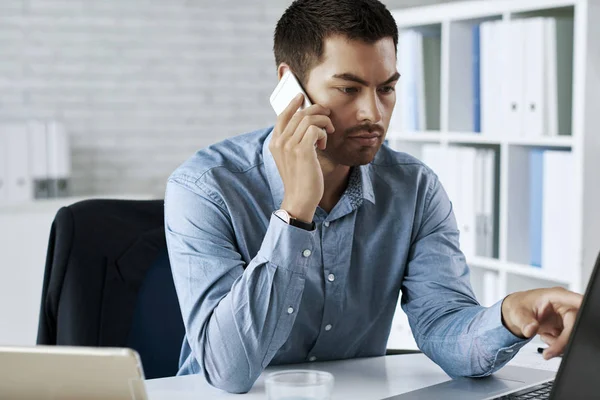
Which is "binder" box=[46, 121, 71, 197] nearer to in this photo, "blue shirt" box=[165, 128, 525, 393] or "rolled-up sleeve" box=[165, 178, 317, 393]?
"blue shirt" box=[165, 128, 525, 393]

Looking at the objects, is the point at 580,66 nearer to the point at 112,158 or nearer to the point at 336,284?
the point at 336,284

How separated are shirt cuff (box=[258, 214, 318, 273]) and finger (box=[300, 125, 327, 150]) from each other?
157 millimetres

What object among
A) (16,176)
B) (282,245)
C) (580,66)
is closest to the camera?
(282,245)

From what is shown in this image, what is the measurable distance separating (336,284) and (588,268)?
132 cm

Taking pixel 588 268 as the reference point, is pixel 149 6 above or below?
above

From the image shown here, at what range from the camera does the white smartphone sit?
1.60m

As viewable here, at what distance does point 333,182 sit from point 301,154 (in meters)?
0.22

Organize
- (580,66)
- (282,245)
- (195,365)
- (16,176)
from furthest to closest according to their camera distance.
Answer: (16,176)
(580,66)
(195,365)
(282,245)


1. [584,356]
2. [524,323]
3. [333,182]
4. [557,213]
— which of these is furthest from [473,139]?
[584,356]

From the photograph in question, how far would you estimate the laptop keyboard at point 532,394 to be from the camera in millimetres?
1227

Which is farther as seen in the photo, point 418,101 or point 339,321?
point 418,101

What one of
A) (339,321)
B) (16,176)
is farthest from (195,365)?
(16,176)

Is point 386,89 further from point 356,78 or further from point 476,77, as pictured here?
point 476,77

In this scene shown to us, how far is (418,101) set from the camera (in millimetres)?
3367
